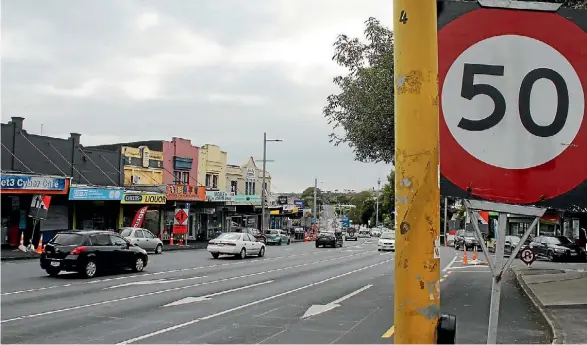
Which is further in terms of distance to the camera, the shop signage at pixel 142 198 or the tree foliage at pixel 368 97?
the shop signage at pixel 142 198

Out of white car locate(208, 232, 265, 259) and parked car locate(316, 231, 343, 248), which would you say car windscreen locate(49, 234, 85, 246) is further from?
parked car locate(316, 231, 343, 248)

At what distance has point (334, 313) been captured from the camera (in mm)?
12664

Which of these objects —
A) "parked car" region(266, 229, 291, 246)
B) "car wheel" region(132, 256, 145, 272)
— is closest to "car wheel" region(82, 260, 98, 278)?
"car wheel" region(132, 256, 145, 272)

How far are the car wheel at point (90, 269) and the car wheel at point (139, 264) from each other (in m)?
2.01

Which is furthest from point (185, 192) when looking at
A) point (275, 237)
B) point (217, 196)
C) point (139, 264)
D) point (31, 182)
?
point (139, 264)

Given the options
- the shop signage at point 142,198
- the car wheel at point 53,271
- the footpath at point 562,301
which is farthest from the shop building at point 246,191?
the footpath at point 562,301

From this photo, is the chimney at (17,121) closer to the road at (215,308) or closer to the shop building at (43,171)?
the shop building at (43,171)

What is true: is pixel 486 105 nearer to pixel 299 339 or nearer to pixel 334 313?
pixel 299 339

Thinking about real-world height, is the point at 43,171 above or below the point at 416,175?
above

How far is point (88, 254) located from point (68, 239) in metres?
1.00

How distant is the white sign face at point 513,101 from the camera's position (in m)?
2.75

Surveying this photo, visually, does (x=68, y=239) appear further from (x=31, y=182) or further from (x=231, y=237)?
(x=231, y=237)

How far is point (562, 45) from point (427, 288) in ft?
4.56

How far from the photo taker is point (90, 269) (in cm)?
1936
